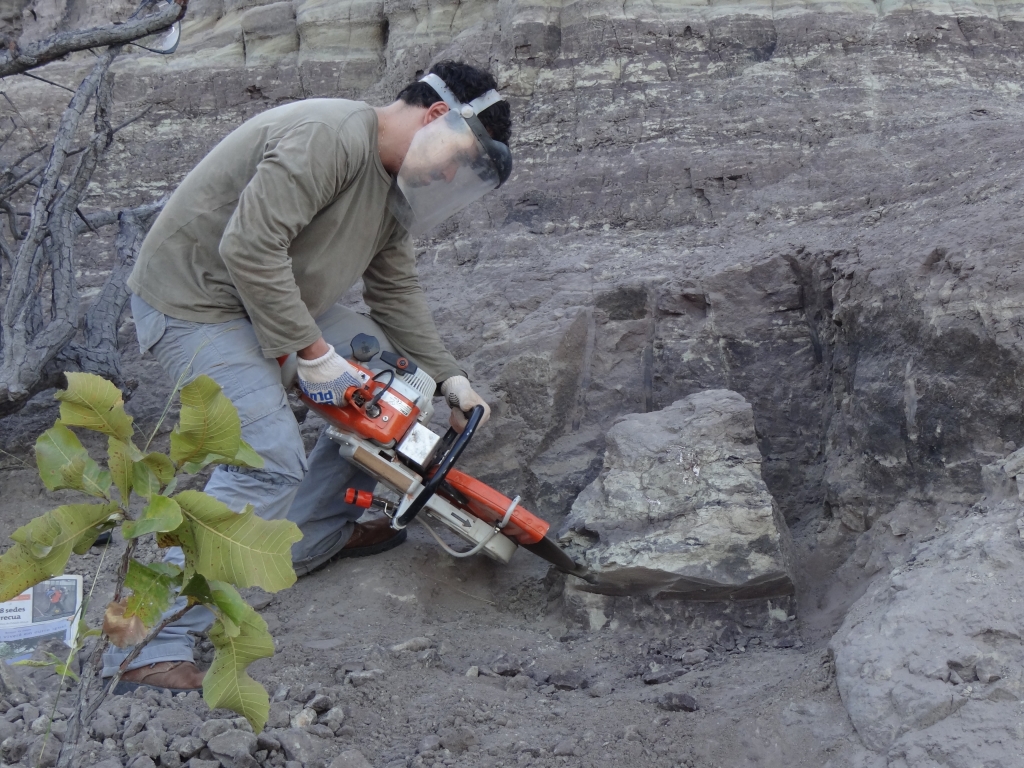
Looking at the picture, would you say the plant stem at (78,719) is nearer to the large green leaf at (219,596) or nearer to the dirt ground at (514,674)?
the large green leaf at (219,596)

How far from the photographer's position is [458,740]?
2.30 metres

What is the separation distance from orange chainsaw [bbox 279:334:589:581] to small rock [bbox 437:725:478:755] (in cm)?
88

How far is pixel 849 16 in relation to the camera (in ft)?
17.0

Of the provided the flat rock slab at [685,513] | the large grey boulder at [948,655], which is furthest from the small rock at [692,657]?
the large grey boulder at [948,655]

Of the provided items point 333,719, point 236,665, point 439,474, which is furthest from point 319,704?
point 439,474

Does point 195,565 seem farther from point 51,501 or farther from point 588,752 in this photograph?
point 51,501

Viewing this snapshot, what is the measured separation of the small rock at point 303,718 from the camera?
2.32 metres

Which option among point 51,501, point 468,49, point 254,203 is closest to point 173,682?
point 254,203

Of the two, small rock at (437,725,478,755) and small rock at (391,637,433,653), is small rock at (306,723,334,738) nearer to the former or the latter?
small rock at (437,725,478,755)

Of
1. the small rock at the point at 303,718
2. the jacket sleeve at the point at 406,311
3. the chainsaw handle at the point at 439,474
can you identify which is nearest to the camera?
the small rock at the point at 303,718

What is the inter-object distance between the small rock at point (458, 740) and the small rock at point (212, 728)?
506mm

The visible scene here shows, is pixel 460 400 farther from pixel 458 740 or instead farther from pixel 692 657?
pixel 458 740

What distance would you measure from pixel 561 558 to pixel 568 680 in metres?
0.48

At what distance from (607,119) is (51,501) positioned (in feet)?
10.8
